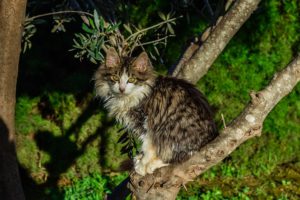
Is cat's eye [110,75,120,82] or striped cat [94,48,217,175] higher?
cat's eye [110,75,120,82]

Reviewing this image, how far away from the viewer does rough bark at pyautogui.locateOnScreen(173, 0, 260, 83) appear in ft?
14.6

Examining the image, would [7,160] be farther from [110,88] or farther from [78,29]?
[78,29]

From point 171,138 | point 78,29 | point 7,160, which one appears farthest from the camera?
point 78,29

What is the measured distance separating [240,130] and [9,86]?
177 cm

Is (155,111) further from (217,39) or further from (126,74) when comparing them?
(217,39)

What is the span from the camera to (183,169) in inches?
150

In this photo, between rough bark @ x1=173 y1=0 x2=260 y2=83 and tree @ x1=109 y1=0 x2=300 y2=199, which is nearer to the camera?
tree @ x1=109 y1=0 x2=300 y2=199

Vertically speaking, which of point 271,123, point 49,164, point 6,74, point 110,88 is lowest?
point 271,123

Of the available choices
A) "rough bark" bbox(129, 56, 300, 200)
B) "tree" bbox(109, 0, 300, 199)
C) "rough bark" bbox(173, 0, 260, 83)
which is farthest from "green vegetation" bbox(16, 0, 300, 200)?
"rough bark" bbox(129, 56, 300, 200)

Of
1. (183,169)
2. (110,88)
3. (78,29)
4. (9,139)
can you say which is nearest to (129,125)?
(110,88)

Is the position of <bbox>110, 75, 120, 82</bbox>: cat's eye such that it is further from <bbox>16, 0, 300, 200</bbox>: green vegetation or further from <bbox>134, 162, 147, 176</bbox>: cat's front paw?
<bbox>16, 0, 300, 200</bbox>: green vegetation

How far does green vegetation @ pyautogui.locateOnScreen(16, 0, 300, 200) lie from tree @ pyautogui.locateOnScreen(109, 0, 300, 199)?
5.92ft

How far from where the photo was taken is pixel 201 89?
677 centimetres

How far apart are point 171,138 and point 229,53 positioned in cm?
292
